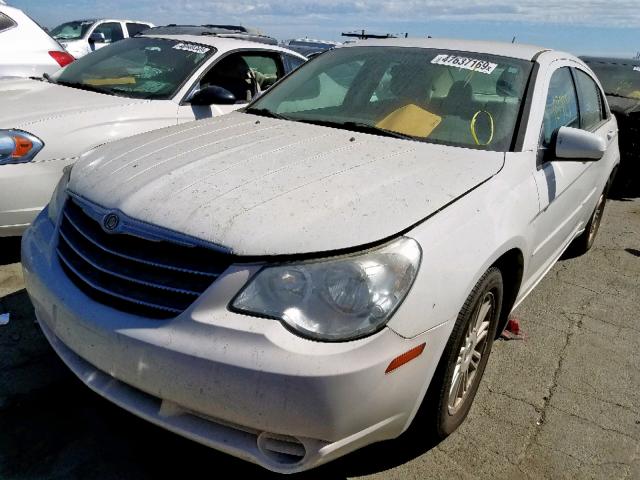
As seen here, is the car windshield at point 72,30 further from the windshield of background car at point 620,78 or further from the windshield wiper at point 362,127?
the windshield wiper at point 362,127

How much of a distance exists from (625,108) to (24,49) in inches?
263

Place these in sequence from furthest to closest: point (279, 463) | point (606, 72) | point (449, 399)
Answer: point (606, 72)
point (449, 399)
point (279, 463)

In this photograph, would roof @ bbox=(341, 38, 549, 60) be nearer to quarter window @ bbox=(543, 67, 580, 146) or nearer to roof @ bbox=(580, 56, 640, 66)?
quarter window @ bbox=(543, 67, 580, 146)

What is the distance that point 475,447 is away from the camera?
95.3 inches

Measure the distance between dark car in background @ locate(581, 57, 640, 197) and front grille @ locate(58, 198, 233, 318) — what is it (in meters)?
6.46

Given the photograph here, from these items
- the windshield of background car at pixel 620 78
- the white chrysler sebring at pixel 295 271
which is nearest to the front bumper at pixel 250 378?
the white chrysler sebring at pixel 295 271

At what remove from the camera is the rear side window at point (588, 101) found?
148 inches

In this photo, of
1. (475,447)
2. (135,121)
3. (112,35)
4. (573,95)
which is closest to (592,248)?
(573,95)

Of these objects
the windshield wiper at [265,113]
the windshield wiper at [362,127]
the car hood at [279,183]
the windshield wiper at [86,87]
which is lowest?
the windshield wiper at [86,87]

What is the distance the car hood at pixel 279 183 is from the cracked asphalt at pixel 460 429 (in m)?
0.92

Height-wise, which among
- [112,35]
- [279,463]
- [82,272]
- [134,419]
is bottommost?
[112,35]

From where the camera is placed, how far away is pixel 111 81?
4.60m

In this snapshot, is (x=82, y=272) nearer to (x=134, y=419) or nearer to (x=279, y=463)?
(x=134, y=419)

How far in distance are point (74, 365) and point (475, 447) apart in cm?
161
